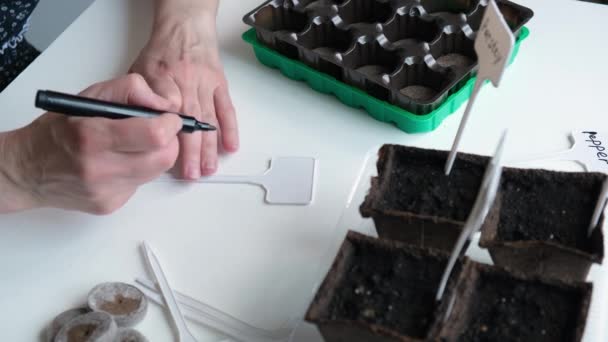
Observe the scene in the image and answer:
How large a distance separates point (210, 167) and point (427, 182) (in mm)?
332

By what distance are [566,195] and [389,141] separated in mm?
296

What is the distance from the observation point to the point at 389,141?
988 millimetres

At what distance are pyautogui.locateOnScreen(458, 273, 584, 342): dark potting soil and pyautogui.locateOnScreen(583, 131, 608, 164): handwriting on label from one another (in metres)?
0.32

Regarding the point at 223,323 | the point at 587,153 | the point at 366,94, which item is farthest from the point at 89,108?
the point at 587,153

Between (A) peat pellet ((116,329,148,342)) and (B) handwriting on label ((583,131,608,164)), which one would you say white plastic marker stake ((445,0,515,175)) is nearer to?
(B) handwriting on label ((583,131,608,164))

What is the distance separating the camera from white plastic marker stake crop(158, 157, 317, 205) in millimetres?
925

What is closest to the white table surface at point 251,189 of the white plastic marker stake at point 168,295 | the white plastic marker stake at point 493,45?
the white plastic marker stake at point 168,295

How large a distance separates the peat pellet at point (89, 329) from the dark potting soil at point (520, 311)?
0.39 meters

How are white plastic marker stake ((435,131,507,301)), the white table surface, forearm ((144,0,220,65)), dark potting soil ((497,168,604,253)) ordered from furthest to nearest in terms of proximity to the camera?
forearm ((144,0,220,65)), the white table surface, dark potting soil ((497,168,604,253)), white plastic marker stake ((435,131,507,301))

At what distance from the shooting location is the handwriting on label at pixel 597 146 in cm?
91

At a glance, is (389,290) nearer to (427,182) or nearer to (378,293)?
(378,293)

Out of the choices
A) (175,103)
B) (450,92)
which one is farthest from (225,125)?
(450,92)

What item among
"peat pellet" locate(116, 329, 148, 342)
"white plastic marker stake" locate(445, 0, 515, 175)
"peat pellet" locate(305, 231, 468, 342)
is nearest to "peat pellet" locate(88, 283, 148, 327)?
"peat pellet" locate(116, 329, 148, 342)

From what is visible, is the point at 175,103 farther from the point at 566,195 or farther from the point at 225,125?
the point at 566,195
